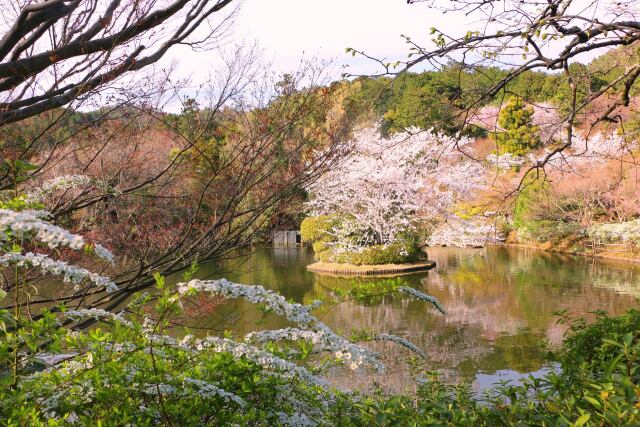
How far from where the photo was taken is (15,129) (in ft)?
11.0

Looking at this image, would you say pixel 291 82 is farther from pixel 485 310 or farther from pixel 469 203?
pixel 469 203

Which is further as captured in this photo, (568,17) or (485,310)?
(485,310)

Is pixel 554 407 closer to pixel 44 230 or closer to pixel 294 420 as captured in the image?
pixel 294 420

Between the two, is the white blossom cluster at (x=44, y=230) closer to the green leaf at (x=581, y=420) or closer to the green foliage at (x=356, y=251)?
the green leaf at (x=581, y=420)

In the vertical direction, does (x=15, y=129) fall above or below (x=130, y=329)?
above

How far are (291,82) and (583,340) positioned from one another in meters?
2.43

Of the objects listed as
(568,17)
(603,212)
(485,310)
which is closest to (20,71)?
(568,17)

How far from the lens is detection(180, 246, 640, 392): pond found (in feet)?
19.5

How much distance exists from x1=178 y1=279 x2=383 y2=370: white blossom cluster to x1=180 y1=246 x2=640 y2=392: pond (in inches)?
19.7

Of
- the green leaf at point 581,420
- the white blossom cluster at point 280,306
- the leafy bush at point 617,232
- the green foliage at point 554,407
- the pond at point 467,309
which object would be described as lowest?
the pond at point 467,309

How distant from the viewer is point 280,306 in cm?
158

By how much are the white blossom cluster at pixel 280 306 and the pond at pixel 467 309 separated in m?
0.50

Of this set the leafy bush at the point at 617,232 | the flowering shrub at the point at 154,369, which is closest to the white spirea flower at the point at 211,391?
the flowering shrub at the point at 154,369

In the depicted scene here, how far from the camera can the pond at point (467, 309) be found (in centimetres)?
595
